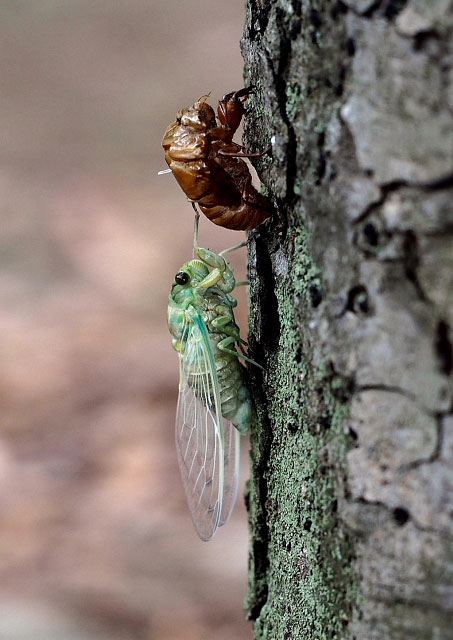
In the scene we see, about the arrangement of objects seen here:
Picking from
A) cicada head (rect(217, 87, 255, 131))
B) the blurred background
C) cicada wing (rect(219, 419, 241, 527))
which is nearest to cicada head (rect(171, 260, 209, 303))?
cicada wing (rect(219, 419, 241, 527))

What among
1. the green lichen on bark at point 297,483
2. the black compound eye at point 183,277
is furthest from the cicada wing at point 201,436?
the green lichen on bark at point 297,483

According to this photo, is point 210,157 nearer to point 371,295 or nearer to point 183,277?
point 183,277

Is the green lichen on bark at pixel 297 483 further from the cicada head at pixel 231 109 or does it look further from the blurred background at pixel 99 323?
the blurred background at pixel 99 323

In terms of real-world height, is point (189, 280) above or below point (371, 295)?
above

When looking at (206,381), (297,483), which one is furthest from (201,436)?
(297,483)

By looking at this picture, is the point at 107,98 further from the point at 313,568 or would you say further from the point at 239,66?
the point at 313,568

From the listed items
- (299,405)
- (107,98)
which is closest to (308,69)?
(299,405)

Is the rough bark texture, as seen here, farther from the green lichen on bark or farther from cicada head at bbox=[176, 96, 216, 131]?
cicada head at bbox=[176, 96, 216, 131]
